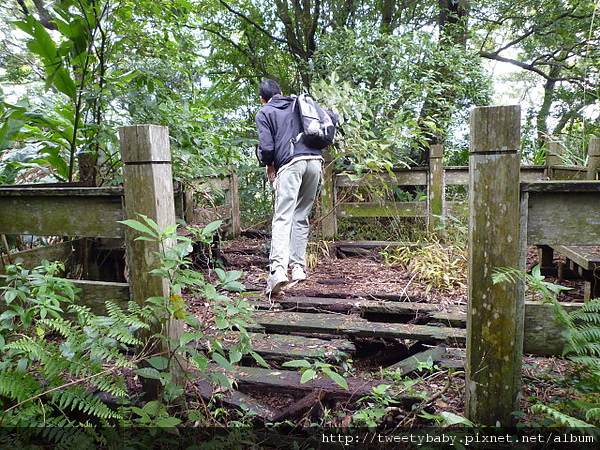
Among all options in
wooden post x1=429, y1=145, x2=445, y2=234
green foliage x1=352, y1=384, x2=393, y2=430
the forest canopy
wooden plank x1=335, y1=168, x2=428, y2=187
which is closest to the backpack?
the forest canopy

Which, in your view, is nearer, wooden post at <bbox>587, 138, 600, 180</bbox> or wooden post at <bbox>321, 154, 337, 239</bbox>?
wooden post at <bbox>587, 138, 600, 180</bbox>

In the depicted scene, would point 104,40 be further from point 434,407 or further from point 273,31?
point 273,31

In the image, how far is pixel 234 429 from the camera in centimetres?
191

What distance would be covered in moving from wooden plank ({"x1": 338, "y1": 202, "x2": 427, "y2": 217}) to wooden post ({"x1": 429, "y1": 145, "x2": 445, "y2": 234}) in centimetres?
13

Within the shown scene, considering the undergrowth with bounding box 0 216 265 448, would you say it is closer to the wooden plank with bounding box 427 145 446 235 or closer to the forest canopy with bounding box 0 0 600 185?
the forest canopy with bounding box 0 0 600 185

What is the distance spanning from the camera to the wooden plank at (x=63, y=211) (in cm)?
216

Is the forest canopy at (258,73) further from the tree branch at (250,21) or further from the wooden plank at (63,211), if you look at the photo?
the wooden plank at (63,211)

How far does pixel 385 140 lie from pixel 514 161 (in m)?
3.69

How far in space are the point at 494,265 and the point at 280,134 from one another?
259 cm

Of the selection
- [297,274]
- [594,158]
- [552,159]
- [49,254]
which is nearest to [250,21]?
[552,159]

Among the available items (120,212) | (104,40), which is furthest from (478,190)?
(104,40)

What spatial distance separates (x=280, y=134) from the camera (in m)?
3.95

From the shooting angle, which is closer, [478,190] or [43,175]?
[478,190]

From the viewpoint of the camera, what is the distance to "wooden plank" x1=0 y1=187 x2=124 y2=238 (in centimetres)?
216
